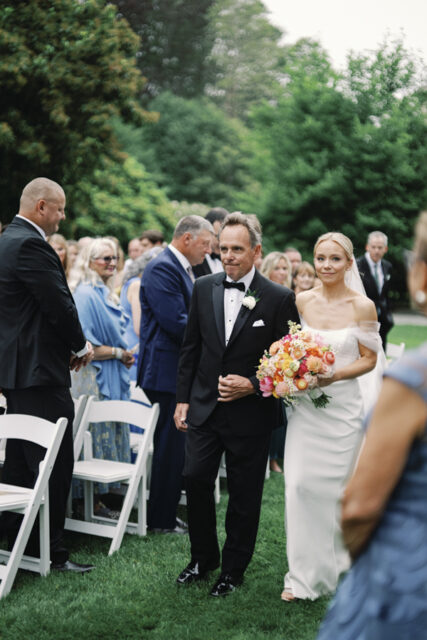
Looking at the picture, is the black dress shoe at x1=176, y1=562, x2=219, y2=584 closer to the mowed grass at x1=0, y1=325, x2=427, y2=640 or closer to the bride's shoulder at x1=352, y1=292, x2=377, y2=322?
the mowed grass at x1=0, y1=325, x2=427, y2=640

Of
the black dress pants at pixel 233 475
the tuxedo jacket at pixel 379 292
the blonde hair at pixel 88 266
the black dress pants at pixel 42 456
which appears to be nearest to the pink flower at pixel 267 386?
the black dress pants at pixel 233 475

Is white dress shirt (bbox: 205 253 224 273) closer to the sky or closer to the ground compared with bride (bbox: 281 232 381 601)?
closer to the sky

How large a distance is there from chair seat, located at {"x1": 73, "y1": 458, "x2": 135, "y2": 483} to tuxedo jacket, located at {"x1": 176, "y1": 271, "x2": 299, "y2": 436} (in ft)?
3.36

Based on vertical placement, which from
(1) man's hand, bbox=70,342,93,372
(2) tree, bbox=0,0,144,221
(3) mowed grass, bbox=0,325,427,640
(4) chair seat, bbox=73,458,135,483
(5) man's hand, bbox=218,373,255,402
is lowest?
(3) mowed grass, bbox=0,325,427,640

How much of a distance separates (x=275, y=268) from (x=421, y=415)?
7.65 meters

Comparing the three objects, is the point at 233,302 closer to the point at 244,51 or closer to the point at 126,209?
the point at 126,209

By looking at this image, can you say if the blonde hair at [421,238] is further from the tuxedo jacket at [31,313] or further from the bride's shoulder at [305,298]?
the bride's shoulder at [305,298]

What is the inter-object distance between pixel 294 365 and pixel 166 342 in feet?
6.04

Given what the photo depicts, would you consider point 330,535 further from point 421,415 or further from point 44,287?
point 421,415

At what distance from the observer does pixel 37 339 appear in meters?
5.33

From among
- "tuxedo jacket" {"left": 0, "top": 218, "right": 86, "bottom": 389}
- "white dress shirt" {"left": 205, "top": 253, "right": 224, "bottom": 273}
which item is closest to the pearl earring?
"tuxedo jacket" {"left": 0, "top": 218, "right": 86, "bottom": 389}

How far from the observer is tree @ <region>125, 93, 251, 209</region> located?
153 ft

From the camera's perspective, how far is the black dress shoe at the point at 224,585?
202 inches

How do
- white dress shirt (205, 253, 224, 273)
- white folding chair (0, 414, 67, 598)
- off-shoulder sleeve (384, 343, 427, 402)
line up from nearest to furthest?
1. off-shoulder sleeve (384, 343, 427, 402)
2. white folding chair (0, 414, 67, 598)
3. white dress shirt (205, 253, 224, 273)
